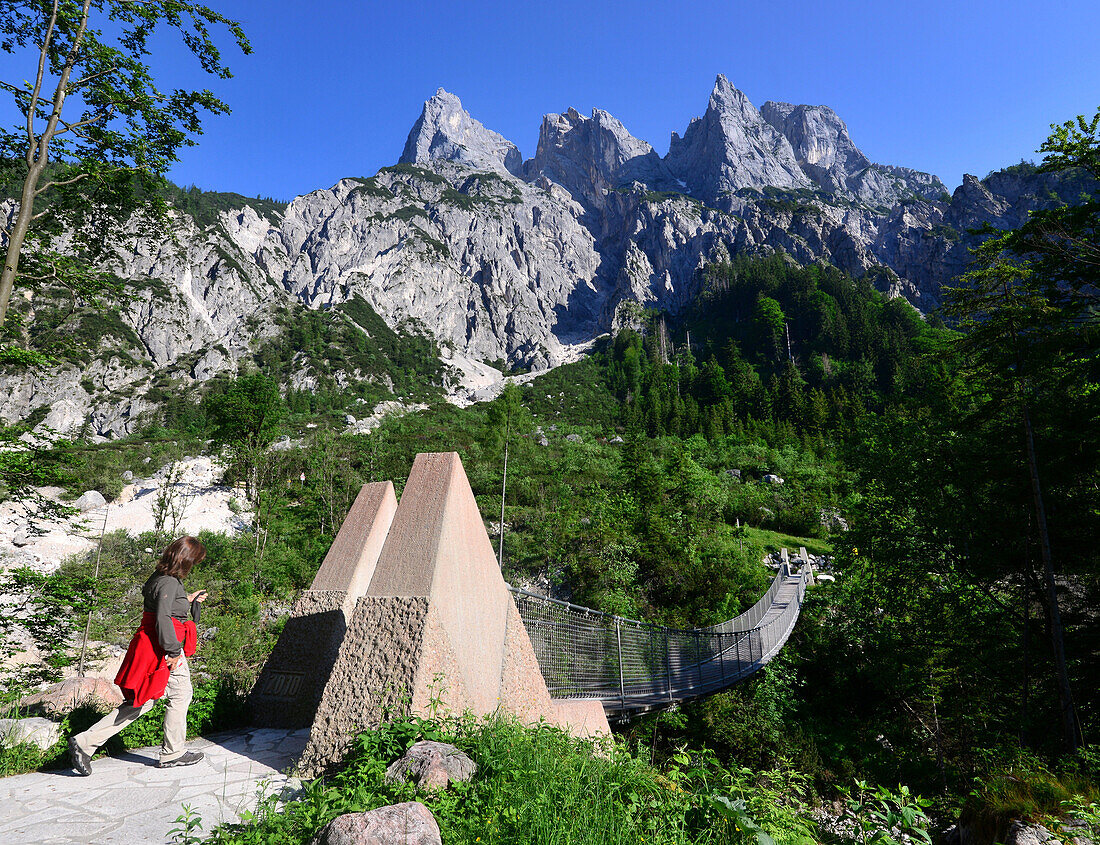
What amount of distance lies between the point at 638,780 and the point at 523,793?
636 millimetres

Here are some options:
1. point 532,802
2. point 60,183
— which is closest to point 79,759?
point 532,802

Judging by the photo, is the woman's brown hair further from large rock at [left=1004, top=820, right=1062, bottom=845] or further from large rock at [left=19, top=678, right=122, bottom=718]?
large rock at [left=1004, top=820, right=1062, bottom=845]

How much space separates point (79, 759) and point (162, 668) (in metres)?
0.60

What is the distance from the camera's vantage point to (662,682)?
7766 millimetres

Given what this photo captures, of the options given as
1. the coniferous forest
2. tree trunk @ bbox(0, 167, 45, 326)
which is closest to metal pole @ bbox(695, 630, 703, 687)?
the coniferous forest

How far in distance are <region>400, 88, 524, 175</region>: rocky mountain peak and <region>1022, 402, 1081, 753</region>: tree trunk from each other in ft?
385

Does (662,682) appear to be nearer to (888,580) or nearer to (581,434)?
(888,580)

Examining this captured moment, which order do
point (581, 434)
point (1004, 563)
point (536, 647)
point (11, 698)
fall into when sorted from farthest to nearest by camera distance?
point (581, 434)
point (1004, 563)
point (536, 647)
point (11, 698)

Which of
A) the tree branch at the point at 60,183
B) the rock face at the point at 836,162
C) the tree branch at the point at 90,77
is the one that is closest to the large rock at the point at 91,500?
the tree branch at the point at 60,183

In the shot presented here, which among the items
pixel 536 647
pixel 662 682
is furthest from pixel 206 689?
pixel 662 682

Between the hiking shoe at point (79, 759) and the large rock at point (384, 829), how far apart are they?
6.55 ft

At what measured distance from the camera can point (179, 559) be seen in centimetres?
311

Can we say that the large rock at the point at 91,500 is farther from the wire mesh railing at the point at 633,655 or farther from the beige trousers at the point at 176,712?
the beige trousers at the point at 176,712

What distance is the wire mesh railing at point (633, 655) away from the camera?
5.69 meters
